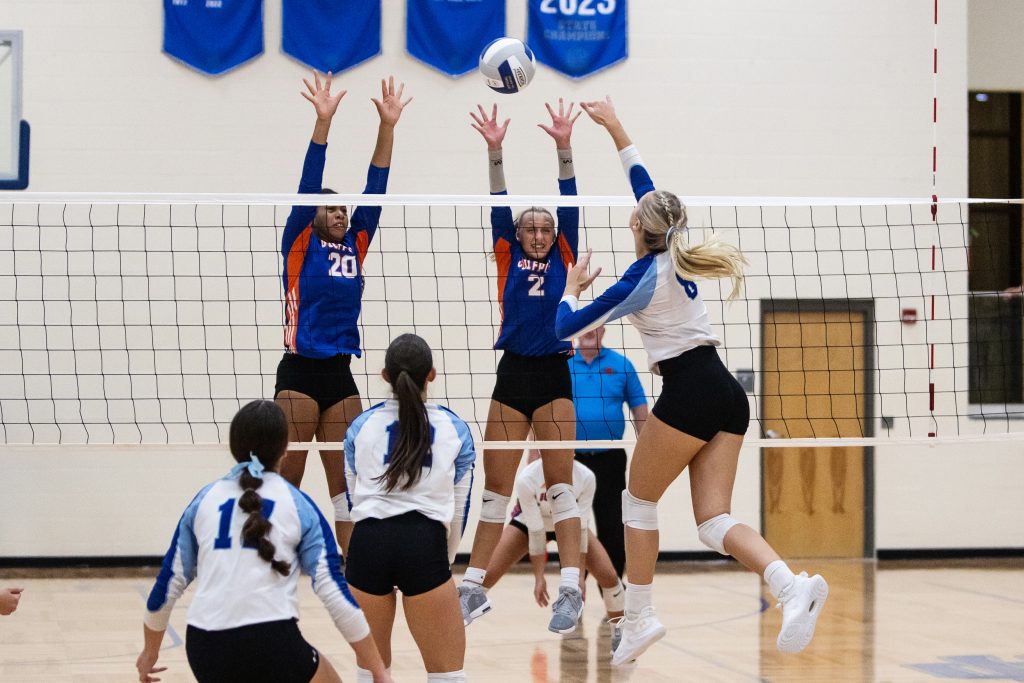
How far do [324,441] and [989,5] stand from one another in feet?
29.3

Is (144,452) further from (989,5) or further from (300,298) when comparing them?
(989,5)

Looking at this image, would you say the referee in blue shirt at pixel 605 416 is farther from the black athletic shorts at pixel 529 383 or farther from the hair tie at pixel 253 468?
the hair tie at pixel 253 468

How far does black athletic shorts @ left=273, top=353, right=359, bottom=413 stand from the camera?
19.9ft

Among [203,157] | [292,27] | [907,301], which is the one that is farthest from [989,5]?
[203,157]

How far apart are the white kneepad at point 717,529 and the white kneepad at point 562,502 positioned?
1321mm

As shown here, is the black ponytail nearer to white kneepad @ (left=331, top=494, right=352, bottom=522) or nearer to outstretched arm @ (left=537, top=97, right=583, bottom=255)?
white kneepad @ (left=331, top=494, right=352, bottom=522)

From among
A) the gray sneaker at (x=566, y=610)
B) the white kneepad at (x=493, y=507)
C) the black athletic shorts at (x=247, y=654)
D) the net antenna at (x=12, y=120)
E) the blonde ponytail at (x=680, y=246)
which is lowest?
the gray sneaker at (x=566, y=610)

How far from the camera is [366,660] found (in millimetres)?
3754

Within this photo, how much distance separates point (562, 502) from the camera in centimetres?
624

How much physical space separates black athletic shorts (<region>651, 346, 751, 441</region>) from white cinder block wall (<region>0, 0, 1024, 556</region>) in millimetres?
5698

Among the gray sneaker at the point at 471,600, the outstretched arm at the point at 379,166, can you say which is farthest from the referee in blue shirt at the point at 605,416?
the outstretched arm at the point at 379,166

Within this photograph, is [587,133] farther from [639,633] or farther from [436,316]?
[639,633]

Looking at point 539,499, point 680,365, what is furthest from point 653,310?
point 539,499

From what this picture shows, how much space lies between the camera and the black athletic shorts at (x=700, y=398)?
4938mm
